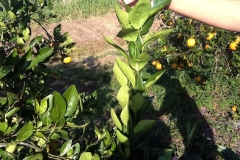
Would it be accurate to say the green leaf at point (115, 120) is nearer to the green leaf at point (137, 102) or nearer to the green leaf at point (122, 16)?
the green leaf at point (137, 102)

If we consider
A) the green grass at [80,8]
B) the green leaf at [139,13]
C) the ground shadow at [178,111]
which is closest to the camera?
the green leaf at [139,13]

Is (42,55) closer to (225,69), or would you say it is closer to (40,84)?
(40,84)

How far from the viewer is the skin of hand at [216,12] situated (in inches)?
35.4

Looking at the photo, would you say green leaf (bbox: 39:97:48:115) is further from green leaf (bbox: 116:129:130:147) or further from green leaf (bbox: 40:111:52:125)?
green leaf (bbox: 116:129:130:147)

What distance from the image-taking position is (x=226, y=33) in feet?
9.77

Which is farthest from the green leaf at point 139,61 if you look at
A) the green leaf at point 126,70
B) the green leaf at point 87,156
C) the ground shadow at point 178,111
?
the ground shadow at point 178,111

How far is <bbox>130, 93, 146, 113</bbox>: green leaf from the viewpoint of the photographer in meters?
0.69

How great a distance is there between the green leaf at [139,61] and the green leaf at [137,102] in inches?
2.2

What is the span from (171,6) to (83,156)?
0.44 meters

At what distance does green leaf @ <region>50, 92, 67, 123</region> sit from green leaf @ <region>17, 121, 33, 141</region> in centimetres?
5

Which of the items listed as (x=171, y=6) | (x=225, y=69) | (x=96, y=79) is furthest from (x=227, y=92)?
(x=171, y=6)

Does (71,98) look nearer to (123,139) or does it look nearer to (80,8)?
(123,139)

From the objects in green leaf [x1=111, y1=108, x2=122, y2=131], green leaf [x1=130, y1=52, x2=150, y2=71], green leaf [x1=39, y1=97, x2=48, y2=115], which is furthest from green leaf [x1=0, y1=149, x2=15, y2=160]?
green leaf [x1=130, y1=52, x2=150, y2=71]

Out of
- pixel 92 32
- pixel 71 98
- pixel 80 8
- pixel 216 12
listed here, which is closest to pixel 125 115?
pixel 71 98
